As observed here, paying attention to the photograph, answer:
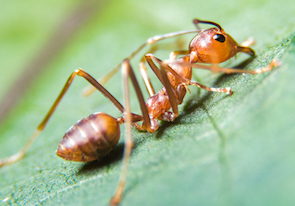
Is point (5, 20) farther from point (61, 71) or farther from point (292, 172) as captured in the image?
point (292, 172)

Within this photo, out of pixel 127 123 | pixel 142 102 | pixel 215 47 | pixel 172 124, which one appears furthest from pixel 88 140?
pixel 215 47

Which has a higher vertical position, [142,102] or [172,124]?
[142,102]

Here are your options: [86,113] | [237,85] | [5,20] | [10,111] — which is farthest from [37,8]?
[237,85]

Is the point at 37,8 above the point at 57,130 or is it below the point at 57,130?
above

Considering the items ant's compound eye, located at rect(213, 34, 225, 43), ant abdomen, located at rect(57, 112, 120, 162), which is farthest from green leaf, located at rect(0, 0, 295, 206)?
ant's compound eye, located at rect(213, 34, 225, 43)

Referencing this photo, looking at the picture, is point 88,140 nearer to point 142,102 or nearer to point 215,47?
point 142,102

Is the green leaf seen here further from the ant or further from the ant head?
the ant head
